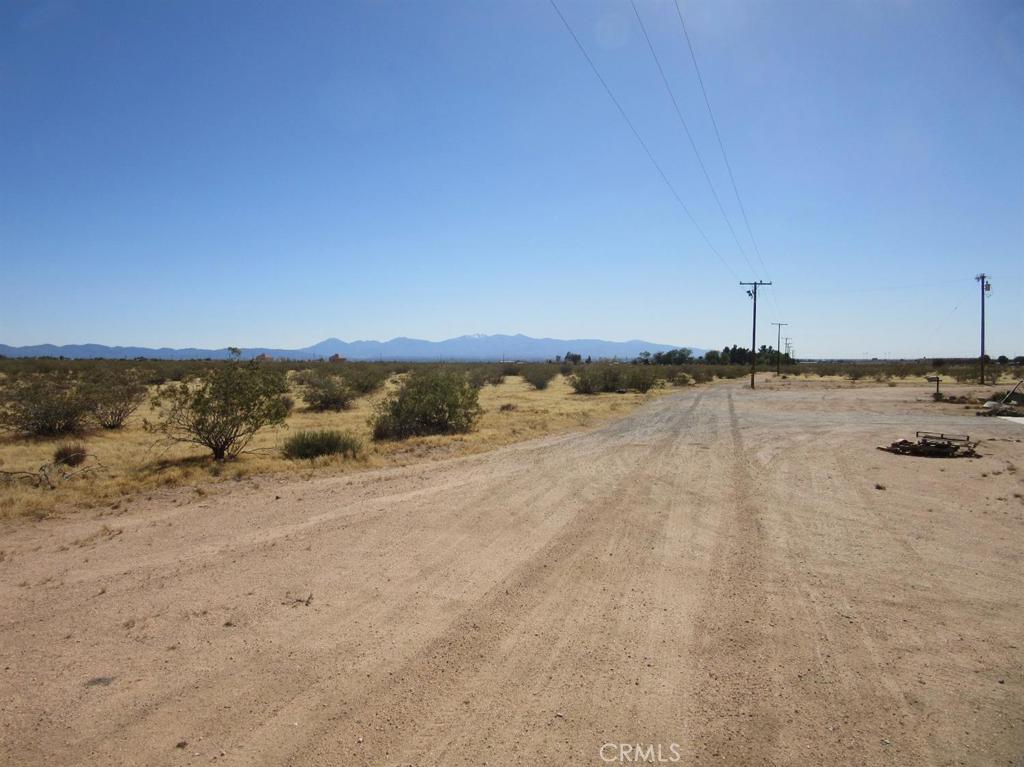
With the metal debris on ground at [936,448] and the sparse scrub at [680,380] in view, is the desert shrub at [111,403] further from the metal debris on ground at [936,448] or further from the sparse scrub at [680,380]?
the sparse scrub at [680,380]

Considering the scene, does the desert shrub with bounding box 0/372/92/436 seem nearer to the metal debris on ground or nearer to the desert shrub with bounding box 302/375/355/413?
the desert shrub with bounding box 302/375/355/413

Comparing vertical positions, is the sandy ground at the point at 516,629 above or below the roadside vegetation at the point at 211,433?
below

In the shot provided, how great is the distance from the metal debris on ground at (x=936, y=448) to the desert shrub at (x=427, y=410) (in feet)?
40.1

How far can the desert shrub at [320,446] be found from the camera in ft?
48.0

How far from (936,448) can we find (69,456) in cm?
2069

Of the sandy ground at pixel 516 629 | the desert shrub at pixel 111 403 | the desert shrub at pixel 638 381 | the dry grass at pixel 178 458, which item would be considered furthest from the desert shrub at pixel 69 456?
the desert shrub at pixel 638 381

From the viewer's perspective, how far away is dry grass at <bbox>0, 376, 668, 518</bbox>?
412 inches

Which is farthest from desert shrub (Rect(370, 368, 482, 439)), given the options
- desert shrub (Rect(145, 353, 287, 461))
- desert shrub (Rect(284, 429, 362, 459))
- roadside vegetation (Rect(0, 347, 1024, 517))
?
desert shrub (Rect(145, 353, 287, 461))

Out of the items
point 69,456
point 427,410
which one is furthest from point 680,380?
point 69,456

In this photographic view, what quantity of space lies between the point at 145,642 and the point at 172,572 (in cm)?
179

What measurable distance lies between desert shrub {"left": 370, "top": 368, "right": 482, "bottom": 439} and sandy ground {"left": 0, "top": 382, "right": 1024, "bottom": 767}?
8452mm

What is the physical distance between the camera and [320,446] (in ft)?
48.6

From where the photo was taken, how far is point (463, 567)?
23.1 ft

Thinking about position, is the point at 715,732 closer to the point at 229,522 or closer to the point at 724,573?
the point at 724,573
